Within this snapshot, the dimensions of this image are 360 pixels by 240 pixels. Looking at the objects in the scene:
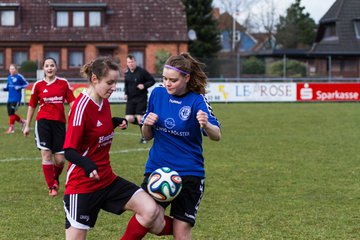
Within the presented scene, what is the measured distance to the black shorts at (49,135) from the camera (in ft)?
32.7

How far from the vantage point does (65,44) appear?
47562 millimetres

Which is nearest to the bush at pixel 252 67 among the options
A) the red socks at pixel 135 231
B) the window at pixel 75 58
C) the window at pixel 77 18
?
the window at pixel 77 18

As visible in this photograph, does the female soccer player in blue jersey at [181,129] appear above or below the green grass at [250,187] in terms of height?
above

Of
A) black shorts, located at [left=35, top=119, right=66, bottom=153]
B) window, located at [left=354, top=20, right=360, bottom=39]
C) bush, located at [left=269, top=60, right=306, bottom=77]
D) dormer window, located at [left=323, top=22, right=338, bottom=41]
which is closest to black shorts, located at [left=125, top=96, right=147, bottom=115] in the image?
black shorts, located at [left=35, top=119, right=66, bottom=153]

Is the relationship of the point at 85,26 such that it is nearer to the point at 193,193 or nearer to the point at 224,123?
the point at 224,123

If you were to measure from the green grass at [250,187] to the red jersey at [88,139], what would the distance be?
1722 millimetres

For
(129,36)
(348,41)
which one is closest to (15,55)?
A: (129,36)

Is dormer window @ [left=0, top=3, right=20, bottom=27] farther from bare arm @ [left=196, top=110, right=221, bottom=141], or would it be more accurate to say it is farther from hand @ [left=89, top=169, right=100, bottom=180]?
hand @ [left=89, top=169, right=100, bottom=180]

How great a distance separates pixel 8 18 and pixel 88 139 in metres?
43.6

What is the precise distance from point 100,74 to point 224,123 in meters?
16.9

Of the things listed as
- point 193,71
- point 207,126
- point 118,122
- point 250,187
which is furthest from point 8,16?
point 207,126

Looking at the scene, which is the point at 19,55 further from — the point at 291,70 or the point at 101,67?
the point at 101,67

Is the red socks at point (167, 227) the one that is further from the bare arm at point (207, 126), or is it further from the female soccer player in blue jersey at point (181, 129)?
the bare arm at point (207, 126)

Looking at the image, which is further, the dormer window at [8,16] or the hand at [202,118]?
the dormer window at [8,16]
